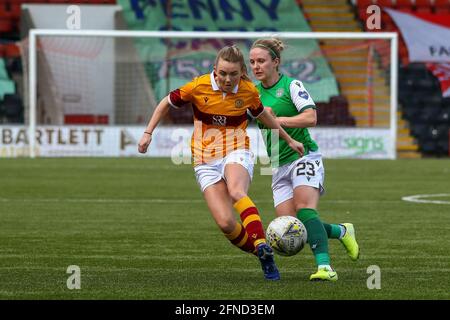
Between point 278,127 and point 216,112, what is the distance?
523 millimetres

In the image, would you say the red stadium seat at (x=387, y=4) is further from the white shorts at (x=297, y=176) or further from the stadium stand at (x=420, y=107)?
the white shorts at (x=297, y=176)

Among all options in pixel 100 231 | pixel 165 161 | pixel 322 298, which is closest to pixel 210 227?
pixel 100 231

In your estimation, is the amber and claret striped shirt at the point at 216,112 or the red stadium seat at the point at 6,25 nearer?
the amber and claret striped shirt at the point at 216,112

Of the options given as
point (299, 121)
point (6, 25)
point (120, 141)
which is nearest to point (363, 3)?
point (120, 141)

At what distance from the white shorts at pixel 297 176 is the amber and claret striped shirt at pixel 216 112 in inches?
17.3

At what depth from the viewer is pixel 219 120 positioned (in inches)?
362

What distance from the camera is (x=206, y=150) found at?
9250 millimetres

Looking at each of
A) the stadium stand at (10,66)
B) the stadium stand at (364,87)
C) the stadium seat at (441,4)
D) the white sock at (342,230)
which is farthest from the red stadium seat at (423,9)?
the white sock at (342,230)

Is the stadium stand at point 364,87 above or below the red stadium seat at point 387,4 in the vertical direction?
below

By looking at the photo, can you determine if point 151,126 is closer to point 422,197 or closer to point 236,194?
point 236,194

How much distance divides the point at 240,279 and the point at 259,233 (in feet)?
1.32

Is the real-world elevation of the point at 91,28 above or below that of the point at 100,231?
above

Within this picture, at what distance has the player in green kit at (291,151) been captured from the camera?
9188 millimetres

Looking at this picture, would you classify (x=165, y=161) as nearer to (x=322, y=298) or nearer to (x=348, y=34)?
(x=348, y=34)
